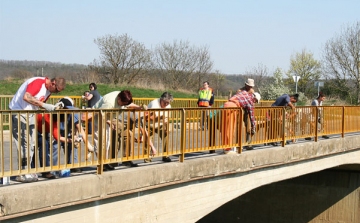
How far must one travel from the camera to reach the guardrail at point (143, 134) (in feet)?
20.8

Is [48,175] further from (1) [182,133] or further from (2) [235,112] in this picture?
(2) [235,112]

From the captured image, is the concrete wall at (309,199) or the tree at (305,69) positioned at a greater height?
the tree at (305,69)

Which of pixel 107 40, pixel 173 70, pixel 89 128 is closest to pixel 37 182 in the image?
pixel 89 128

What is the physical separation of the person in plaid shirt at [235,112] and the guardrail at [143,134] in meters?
0.02

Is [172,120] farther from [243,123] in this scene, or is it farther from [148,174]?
[243,123]

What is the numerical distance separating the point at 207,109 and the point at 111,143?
2456mm

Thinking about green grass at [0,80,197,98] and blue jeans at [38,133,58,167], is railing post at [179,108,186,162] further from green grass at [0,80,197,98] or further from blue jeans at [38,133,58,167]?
green grass at [0,80,197,98]

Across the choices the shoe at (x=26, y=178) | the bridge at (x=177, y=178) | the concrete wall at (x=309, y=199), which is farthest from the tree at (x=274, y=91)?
the shoe at (x=26, y=178)

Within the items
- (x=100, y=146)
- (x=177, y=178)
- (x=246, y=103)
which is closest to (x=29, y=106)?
(x=100, y=146)

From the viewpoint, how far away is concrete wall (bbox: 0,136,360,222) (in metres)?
5.91

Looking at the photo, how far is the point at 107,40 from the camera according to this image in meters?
40.9

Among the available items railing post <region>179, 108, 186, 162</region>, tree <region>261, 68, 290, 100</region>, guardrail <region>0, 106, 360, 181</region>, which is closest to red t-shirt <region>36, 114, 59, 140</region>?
guardrail <region>0, 106, 360, 181</region>

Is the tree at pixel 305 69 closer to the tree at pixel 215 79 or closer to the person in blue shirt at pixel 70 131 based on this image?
the tree at pixel 215 79

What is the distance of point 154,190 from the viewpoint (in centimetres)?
758
